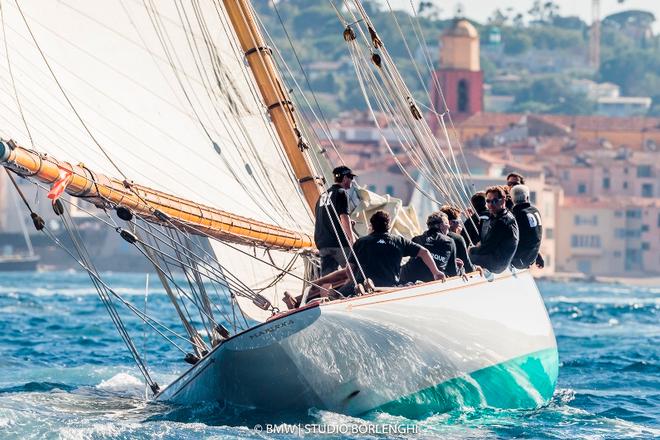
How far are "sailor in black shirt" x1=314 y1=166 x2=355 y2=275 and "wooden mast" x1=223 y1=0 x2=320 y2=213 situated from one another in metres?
1.97

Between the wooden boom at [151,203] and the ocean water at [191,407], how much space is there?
1.39 metres

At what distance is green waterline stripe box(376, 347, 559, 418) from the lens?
1327cm

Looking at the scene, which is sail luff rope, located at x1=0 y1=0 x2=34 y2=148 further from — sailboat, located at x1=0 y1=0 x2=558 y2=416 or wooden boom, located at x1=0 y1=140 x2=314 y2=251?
wooden boom, located at x1=0 y1=140 x2=314 y2=251

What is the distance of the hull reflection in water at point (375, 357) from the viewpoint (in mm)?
12289

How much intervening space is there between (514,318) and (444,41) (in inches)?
5049

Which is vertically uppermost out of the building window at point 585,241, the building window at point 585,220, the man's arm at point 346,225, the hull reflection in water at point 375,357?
the man's arm at point 346,225

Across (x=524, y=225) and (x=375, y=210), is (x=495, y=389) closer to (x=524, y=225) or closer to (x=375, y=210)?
(x=524, y=225)

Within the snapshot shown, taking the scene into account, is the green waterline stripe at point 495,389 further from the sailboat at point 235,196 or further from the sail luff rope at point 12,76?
the sail luff rope at point 12,76

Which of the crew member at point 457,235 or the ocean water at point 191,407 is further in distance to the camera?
the crew member at point 457,235

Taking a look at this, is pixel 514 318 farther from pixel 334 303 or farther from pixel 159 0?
pixel 159 0

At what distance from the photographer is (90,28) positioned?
47.2ft

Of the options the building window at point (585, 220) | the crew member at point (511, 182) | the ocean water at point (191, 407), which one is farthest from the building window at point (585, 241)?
the crew member at point (511, 182)

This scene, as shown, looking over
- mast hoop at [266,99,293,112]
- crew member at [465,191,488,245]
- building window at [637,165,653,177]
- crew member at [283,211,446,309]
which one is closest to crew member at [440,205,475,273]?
crew member at [465,191,488,245]

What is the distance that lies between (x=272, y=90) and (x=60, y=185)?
371 centimetres
